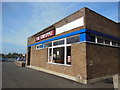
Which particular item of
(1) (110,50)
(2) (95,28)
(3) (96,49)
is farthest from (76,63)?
(1) (110,50)

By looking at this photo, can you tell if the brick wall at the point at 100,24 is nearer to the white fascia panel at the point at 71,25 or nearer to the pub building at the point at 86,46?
the pub building at the point at 86,46

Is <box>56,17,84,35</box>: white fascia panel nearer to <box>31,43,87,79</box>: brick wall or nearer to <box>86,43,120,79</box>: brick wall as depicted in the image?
<box>31,43,87,79</box>: brick wall

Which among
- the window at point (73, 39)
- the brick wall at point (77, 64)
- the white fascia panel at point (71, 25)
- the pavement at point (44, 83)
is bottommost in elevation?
the pavement at point (44, 83)

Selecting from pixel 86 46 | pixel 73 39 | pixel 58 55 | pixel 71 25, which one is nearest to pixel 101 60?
pixel 86 46

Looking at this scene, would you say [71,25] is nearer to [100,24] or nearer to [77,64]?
[100,24]

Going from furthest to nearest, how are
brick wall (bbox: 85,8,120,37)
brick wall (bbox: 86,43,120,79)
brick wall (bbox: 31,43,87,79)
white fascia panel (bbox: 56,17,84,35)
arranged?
white fascia panel (bbox: 56,17,84,35) → brick wall (bbox: 85,8,120,37) → brick wall (bbox: 86,43,120,79) → brick wall (bbox: 31,43,87,79)

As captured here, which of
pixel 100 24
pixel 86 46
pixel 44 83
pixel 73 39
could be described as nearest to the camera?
pixel 44 83

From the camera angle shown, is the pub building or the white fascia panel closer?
the pub building

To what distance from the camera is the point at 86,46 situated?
6805 millimetres

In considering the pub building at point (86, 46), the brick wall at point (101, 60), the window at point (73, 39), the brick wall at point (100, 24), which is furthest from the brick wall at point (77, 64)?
the brick wall at point (100, 24)

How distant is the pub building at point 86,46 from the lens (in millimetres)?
6953

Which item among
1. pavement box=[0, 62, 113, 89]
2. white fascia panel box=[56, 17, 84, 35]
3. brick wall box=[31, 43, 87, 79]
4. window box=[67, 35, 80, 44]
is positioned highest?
white fascia panel box=[56, 17, 84, 35]

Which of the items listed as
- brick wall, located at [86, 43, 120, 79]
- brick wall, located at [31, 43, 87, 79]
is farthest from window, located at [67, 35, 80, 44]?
brick wall, located at [86, 43, 120, 79]

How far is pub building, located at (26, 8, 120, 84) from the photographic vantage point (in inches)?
274
